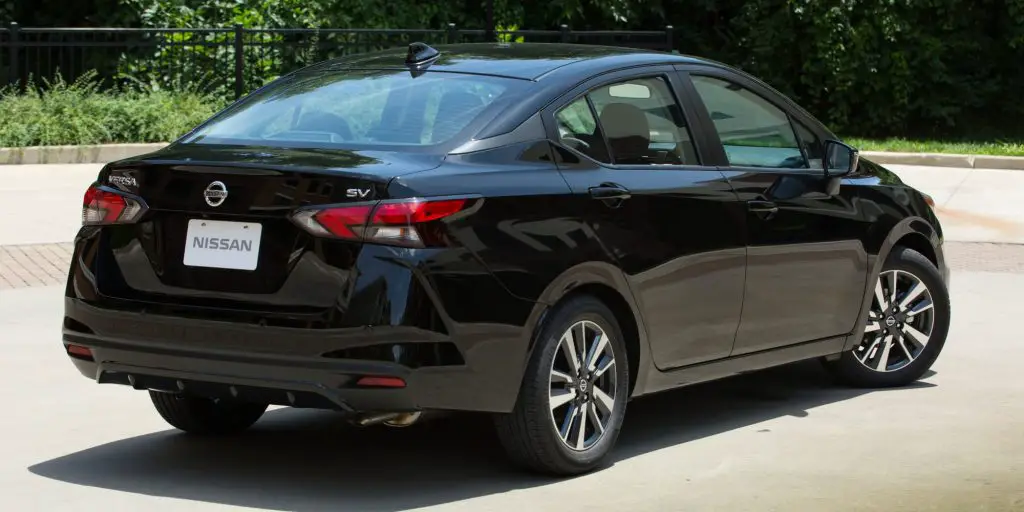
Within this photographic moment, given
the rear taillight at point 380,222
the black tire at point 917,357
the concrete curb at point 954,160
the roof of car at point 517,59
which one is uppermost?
the roof of car at point 517,59

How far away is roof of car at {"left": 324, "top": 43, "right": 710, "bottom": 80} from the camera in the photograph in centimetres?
679

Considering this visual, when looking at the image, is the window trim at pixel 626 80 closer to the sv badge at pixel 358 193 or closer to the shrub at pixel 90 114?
the sv badge at pixel 358 193

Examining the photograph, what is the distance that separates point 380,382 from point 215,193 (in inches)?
32.8

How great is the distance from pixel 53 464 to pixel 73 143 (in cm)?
1303

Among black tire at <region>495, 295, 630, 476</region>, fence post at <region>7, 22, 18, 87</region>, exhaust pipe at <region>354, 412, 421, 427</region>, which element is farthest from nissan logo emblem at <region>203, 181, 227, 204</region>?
fence post at <region>7, 22, 18, 87</region>

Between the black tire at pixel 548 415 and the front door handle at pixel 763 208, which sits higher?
the front door handle at pixel 763 208

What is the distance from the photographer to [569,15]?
84.9 ft

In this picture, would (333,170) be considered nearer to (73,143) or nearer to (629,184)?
(629,184)

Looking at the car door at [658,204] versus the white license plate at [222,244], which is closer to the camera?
the white license plate at [222,244]

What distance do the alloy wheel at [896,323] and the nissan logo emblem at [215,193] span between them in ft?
10.9

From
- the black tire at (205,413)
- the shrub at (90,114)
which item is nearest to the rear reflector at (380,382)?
the black tire at (205,413)

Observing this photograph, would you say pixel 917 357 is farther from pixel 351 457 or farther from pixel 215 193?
pixel 215 193

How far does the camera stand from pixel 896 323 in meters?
8.28

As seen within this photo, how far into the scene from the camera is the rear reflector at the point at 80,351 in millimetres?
6281
